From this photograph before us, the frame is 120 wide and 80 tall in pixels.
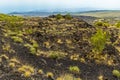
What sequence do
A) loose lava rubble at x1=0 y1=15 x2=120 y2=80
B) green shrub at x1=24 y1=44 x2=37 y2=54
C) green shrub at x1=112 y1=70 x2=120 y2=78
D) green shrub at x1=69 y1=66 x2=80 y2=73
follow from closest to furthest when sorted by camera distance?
loose lava rubble at x1=0 y1=15 x2=120 y2=80 → green shrub at x1=69 y1=66 x2=80 y2=73 → green shrub at x1=112 y1=70 x2=120 y2=78 → green shrub at x1=24 y1=44 x2=37 y2=54

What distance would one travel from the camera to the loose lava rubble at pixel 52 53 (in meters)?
33.1

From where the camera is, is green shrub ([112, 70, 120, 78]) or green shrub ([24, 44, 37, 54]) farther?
green shrub ([24, 44, 37, 54])

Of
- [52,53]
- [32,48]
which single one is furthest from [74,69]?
[32,48]

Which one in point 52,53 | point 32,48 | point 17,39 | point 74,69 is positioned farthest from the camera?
point 17,39

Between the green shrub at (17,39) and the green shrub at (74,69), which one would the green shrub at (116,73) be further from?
the green shrub at (17,39)

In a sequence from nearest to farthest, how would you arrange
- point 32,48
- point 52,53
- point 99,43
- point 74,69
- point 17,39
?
point 74,69
point 32,48
point 52,53
point 17,39
point 99,43

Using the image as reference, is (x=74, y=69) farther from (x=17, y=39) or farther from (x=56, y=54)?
(x=17, y=39)

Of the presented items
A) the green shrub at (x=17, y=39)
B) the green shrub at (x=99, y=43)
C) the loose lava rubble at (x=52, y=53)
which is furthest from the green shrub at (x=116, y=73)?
the green shrub at (x=17, y=39)

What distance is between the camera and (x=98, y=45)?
4306cm

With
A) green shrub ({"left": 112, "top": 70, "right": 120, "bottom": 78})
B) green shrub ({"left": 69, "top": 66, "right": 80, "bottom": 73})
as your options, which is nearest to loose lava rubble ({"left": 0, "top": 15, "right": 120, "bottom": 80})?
green shrub ({"left": 69, "top": 66, "right": 80, "bottom": 73})

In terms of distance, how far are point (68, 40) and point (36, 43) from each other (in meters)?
5.93

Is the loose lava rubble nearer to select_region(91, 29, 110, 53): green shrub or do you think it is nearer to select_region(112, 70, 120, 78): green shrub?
select_region(112, 70, 120, 78): green shrub

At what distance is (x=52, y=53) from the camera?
39781mm

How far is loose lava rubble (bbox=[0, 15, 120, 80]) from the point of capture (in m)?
33.1
